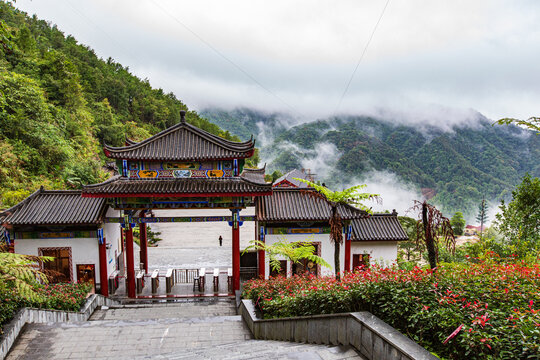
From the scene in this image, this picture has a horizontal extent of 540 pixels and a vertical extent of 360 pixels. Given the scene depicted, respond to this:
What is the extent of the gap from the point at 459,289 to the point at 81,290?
1071cm

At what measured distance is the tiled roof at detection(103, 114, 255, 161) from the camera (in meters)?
12.6

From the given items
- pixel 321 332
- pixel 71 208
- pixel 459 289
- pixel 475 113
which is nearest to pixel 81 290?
pixel 71 208

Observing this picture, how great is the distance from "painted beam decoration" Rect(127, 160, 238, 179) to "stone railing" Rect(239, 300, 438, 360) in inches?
266

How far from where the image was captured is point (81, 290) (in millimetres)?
10812

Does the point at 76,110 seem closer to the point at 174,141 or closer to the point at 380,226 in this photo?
the point at 174,141

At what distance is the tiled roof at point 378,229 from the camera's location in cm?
1387

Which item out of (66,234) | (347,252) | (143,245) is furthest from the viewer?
(143,245)

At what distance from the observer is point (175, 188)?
12133 millimetres

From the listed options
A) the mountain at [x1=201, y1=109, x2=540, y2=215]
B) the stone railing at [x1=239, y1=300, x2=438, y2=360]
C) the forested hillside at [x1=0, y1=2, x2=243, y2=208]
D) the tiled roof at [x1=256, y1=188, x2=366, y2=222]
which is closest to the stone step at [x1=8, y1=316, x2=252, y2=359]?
the stone railing at [x1=239, y1=300, x2=438, y2=360]

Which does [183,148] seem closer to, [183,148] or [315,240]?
[183,148]

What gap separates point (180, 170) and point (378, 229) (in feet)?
27.6

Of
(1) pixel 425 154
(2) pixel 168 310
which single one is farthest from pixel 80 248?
(1) pixel 425 154

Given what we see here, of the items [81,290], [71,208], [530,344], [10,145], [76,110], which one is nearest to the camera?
[530,344]

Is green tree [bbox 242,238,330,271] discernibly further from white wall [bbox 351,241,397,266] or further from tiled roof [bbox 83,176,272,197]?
white wall [bbox 351,241,397,266]
